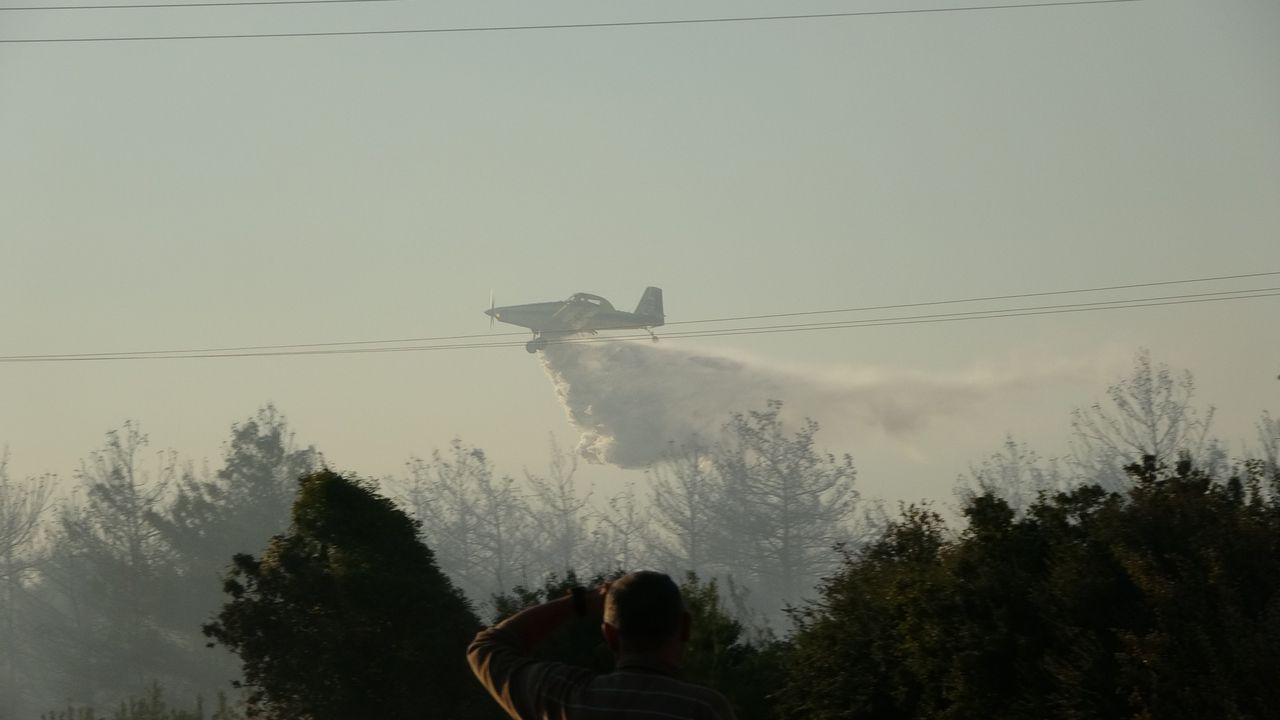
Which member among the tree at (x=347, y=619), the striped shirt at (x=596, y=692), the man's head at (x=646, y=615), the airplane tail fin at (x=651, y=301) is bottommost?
the striped shirt at (x=596, y=692)

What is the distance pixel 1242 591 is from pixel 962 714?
2908 mm

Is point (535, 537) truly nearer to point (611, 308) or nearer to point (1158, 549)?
point (611, 308)

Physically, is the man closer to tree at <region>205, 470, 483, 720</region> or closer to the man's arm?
the man's arm

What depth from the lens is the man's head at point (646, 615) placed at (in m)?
4.25

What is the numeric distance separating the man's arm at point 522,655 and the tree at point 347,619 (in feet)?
43.7

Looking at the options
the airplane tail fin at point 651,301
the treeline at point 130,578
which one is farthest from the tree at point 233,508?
the airplane tail fin at point 651,301

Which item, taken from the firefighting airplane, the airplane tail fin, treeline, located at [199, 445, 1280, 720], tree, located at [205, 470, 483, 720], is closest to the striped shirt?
treeline, located at [199, 445, 1280, 720]

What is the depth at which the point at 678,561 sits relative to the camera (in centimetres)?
10738

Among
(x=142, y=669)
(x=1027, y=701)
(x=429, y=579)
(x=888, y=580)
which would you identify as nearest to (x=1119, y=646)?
(x=1027, y=701)

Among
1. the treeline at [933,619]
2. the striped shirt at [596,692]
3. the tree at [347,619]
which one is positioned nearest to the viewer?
the striped shirt at [596,692]

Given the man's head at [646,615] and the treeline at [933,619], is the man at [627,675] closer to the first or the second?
the man's head at [646,615]

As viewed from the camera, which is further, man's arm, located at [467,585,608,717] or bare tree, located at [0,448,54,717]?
bare tree, located at [0,448,54,717]

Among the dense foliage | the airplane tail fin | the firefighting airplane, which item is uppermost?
the airplane tail fin

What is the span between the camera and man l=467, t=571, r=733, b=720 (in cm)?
419
